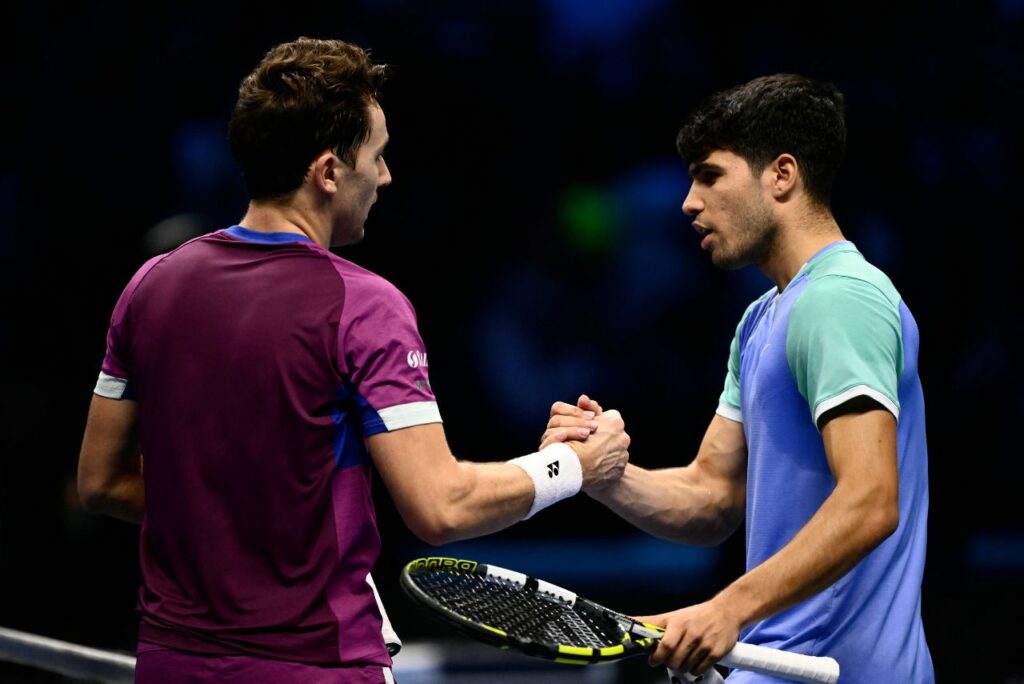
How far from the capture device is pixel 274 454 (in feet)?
7.79

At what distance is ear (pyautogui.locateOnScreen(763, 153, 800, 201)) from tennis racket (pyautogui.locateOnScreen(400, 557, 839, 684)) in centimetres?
103

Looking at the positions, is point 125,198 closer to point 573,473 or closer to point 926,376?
point 926,376

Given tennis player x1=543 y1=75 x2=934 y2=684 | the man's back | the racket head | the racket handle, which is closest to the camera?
the man's back

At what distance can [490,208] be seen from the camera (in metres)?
7.36

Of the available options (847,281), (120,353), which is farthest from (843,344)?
(120,353)

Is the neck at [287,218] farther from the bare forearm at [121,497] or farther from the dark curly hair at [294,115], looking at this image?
the bare forearm at [121,497]

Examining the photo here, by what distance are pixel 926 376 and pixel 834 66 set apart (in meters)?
1.72

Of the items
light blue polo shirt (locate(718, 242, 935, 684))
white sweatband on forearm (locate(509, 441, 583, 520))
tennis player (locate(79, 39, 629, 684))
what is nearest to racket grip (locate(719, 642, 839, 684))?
light blue polo shirt (locate(718, 242, 935, 684))

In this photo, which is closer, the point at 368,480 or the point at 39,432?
the point at 368,480

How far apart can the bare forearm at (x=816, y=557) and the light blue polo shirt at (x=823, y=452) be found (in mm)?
155

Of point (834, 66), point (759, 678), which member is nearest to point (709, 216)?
point (759, 678)

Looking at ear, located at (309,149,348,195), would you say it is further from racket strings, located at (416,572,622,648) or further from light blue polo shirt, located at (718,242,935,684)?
light blue polo shirt, located at (718,242,935,684)

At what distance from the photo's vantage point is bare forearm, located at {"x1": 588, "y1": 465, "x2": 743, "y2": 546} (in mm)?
3457

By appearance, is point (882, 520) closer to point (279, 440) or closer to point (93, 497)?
point (279, 440)
